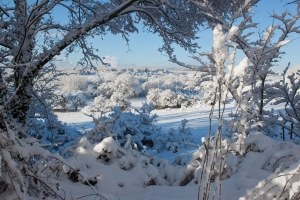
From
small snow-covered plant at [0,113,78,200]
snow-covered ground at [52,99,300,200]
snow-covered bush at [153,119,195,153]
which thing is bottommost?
snow-covered bush at [153,119,195,153]

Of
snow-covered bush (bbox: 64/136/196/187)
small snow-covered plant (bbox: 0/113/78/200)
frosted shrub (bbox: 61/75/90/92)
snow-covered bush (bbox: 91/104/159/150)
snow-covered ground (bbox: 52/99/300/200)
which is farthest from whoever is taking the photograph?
frosted shrub (bbox: 61/75/90/92)

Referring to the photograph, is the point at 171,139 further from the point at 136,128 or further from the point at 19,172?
the point at 19,172

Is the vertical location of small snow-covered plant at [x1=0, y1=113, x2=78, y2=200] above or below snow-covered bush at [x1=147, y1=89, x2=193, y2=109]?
above

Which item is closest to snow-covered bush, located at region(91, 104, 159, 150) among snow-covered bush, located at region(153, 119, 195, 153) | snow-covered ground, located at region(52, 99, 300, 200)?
snow-covered bush, located at region(153, 119, 195, 153)

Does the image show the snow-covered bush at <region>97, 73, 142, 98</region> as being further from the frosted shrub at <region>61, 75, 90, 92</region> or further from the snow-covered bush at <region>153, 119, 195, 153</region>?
the snow-covered bush at <region>153, 119, 195, 153</region>

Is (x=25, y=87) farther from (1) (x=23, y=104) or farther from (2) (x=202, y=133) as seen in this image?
(2) (x=202, y=133)

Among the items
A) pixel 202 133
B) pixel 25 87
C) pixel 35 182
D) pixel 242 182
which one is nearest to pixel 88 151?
pixel 35 182

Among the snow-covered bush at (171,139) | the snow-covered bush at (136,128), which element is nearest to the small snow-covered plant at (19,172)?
the snow-covered bush at (171,139)

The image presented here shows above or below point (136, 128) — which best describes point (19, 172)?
above

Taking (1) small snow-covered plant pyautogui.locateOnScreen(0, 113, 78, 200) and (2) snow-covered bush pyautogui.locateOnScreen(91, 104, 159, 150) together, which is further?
(2) snow-covered bush pyautogui.locateOnScreen(91, 104, 159, 150)

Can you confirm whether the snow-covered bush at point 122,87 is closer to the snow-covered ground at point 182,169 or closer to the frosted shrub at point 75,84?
the frosted shrub at point 75,84

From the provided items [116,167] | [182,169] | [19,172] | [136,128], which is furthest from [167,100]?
[19,172]

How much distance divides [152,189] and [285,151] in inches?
30.3

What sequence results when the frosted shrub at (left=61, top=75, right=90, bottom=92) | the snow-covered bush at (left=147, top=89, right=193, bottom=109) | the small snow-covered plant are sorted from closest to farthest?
1. the small snow-covered plant
2. the snow-covered bush at (left=147, top=89, right=193, bottom=109)
3. the frosted shrub at (left=61, top=75, right=90, bottom=92)
